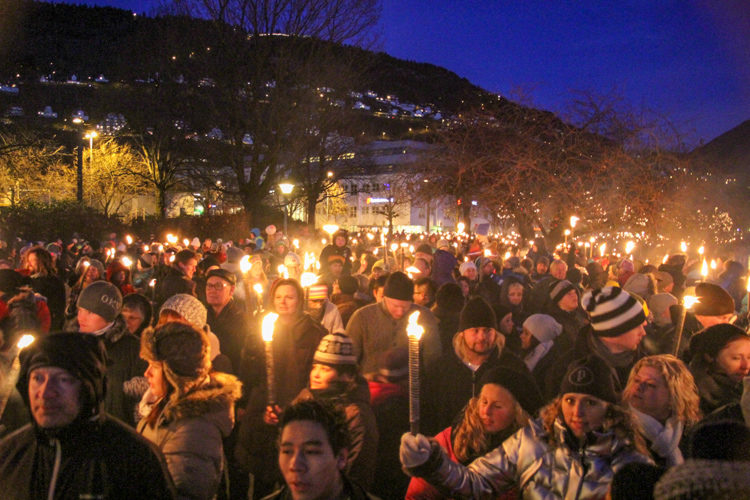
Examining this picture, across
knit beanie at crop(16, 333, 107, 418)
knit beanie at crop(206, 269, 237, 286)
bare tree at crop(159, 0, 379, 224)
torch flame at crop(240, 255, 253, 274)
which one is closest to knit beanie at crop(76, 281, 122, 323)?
knit beanie at crop(206, 269, 237, 286)

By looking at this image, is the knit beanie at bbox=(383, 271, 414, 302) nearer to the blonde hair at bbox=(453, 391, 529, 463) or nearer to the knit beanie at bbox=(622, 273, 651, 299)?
the blonde hair at bbox=(453, 391, 529, 463)

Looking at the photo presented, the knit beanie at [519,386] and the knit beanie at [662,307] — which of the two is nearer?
the knit beanie at [519,386]

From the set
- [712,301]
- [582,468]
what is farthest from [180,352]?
[712,301]

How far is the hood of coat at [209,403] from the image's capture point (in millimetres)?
2826

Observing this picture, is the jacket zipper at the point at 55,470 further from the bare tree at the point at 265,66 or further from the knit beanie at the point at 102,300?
the bare tree at the point at 265,66

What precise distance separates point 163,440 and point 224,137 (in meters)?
27.2

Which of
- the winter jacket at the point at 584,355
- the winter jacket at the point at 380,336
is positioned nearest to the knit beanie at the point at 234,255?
the winter jacket at the point at 380,336

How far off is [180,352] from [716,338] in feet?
10.8

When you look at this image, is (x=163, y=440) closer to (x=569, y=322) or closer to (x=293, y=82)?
(x=569, y=322)

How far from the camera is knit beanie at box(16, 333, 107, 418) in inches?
90.7

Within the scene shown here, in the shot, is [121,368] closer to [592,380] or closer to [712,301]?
[592,380]

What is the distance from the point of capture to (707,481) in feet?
5.98

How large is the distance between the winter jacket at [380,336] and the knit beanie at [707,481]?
3274mm

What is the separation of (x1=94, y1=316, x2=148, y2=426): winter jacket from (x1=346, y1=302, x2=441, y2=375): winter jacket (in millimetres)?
1781
